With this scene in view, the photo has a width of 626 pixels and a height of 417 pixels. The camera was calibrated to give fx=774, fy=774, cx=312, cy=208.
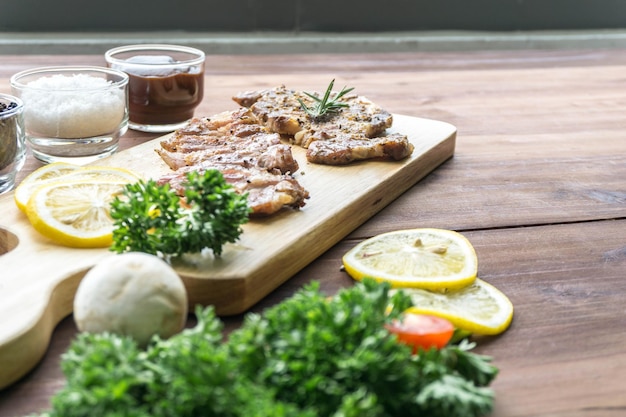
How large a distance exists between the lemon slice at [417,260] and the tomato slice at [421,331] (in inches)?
10.9

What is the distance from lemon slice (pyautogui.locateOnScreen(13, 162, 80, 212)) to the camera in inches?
87.7

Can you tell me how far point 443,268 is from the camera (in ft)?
6.50

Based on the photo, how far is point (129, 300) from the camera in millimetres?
1539

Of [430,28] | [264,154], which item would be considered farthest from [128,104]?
[430,28]

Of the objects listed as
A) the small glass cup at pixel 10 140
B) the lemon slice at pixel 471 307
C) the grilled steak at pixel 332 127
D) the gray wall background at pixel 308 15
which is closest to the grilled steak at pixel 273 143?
the grilled steak at pixel 332 127

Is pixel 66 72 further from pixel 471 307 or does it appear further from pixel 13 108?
pixel 471 307

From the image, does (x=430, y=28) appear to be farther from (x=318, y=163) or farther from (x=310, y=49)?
(x=318, y=163)

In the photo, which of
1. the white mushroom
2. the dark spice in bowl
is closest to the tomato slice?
the white mushroom

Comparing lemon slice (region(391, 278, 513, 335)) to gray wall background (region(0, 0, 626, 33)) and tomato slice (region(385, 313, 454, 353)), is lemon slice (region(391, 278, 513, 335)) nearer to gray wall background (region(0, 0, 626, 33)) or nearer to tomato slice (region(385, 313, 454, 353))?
tomato slice (region(385, 313, 454, 353))

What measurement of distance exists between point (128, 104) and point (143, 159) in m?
0.46

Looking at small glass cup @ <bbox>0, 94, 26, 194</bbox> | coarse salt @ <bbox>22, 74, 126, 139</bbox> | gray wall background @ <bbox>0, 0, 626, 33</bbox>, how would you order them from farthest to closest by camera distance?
gray wall background @ <bbox>0, 0, 626, 33</bbox>, coarse salt @ <bbox>22, 74, 126, 139</bbox>, small glass cup @ <bbox>0, 94, 26, 194</bbox>

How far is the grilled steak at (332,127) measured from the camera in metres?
2.74

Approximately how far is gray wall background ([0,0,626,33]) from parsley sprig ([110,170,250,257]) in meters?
3.76

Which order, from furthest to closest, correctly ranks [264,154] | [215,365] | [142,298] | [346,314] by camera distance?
[264,154] → [142,298] → [346,314] → [215,365]
